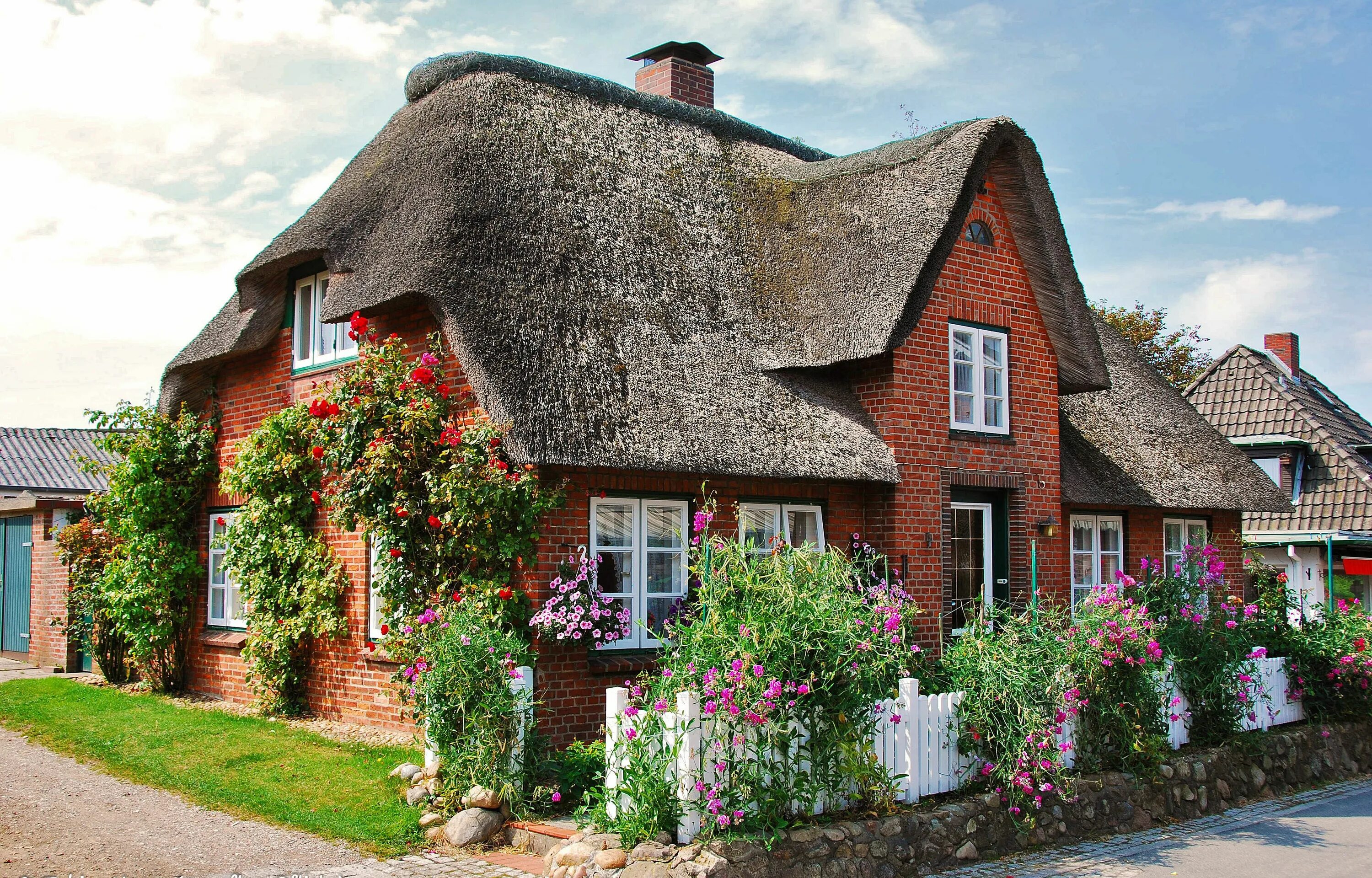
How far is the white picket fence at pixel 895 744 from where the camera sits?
6.54m

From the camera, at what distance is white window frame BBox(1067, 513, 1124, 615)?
14.3 meters

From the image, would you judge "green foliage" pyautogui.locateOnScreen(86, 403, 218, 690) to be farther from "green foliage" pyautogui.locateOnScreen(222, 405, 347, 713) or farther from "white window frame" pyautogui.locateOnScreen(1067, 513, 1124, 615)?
"white window frame" pyautogui.locateOnScreen(1067, 513, 1124, 615)

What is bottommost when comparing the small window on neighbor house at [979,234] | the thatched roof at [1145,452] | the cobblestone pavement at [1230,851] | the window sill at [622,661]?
the cobblestone pavement at [1230,851]

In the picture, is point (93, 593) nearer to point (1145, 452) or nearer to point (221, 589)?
Answer: point (221, 589)

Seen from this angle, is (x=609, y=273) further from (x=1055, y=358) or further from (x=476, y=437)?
(x=1055, y=358)

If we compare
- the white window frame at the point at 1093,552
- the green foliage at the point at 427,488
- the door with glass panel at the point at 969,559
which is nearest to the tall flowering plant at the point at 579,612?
the green foliage at the point at 427,488

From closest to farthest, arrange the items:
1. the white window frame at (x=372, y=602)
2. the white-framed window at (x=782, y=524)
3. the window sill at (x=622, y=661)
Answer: the window sill at (x=622, y=661) < the white window frame at (x=372, y=602) < the white-framed window at (x=782, y=524)

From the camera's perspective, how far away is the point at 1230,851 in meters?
8.20

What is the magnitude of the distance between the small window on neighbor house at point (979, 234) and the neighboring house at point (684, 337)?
0.04 m

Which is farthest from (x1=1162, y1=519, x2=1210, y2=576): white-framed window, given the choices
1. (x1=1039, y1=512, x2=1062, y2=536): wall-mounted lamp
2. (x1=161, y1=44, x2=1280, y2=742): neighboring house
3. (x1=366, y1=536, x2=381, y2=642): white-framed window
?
(x1=366, y1=536, x2=381, y2=642): white-framed window

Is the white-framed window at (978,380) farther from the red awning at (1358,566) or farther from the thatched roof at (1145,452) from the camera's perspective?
the red awning at (1358,566)

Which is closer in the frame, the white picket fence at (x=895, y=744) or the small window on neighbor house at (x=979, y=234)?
the white picket fence at (x=895, y=744)

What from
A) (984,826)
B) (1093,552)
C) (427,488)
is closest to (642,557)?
(427,488)

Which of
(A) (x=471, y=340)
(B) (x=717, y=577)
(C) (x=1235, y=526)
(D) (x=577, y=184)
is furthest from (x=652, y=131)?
(C) (x=1235, y=526)
